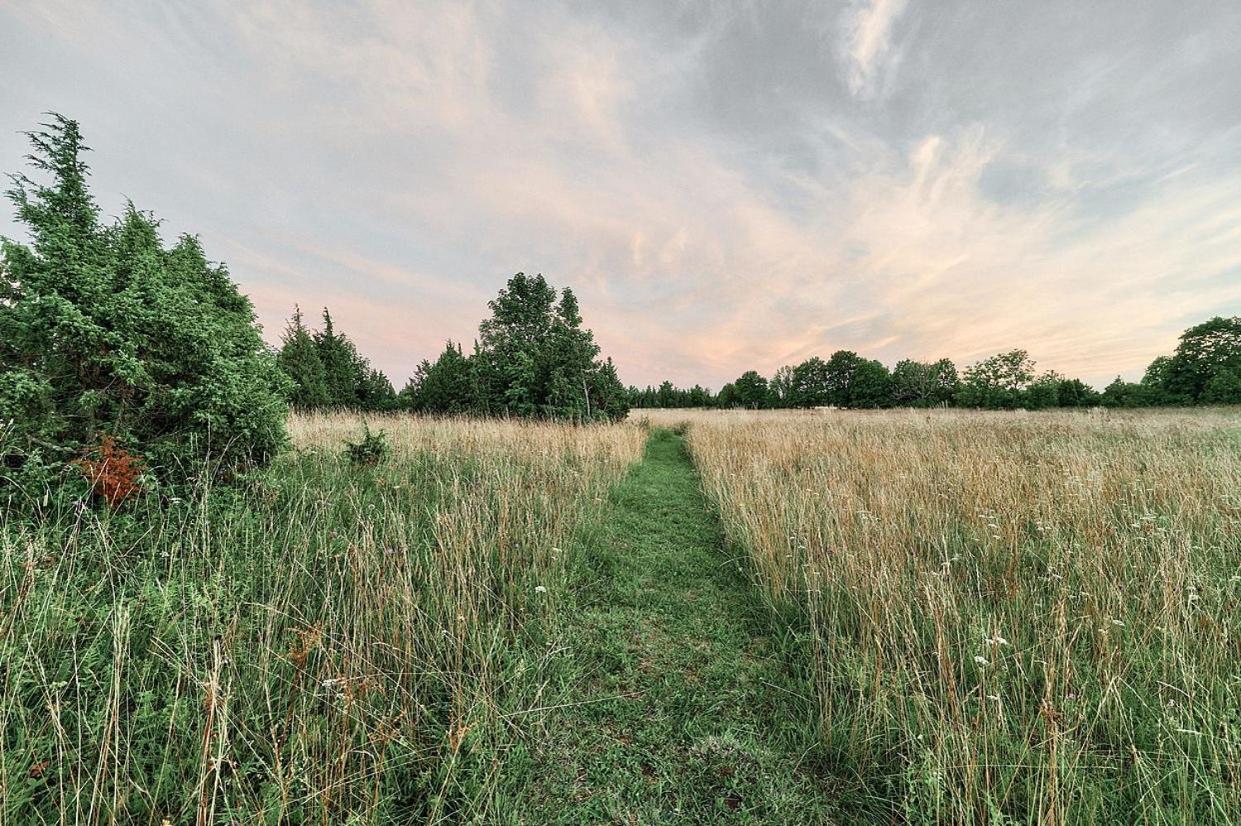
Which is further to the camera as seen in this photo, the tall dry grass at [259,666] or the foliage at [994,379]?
the foliage at [994,379]

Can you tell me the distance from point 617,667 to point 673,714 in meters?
0.54

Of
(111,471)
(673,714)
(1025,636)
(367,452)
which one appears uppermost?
(111,471)

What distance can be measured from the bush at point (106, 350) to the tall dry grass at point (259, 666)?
58 cm

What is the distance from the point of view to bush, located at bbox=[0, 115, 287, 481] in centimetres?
309

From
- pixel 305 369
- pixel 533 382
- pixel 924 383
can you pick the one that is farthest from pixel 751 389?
pixel 305 369

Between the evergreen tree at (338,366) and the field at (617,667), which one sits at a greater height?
the evergreen tree at (338,366)

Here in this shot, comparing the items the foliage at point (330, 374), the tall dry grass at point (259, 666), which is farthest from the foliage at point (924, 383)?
the tall dry grass at point (259, 666)

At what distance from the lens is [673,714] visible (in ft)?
7.69

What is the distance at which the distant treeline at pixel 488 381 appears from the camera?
47.7 ft

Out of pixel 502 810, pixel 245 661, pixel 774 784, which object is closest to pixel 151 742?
pixel 245 661

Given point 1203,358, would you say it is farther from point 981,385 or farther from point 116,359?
point 116,359

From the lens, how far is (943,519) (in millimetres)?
4363

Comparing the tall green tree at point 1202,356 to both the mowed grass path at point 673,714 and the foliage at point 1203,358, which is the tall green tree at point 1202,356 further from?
the mowed grass path at point 673,714

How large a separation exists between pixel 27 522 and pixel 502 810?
3959 millimetres
